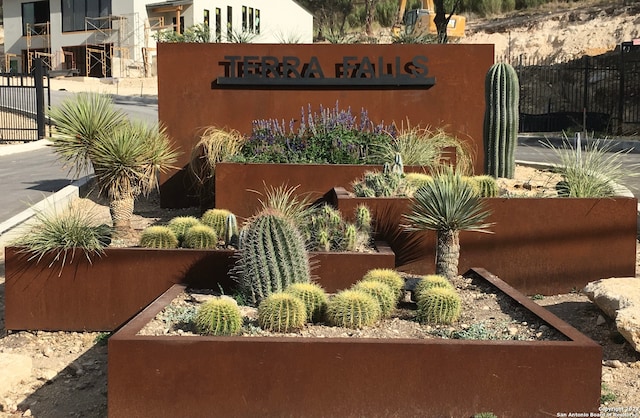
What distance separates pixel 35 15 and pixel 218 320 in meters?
53.5

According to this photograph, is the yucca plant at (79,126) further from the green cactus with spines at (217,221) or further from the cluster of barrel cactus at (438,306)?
the cluster of barrel cactus at (438,306)

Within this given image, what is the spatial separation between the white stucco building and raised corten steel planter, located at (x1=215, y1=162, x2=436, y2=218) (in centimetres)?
3556

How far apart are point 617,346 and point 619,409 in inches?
52.2

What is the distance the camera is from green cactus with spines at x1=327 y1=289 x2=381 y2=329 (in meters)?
5.44

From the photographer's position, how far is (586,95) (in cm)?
2798

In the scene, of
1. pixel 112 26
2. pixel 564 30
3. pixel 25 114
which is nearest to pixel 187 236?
pixel 25 114

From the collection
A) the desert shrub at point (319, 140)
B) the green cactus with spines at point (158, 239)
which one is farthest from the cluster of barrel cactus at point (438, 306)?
the desert shrub at point (319, 140)

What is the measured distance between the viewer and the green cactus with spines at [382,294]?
227 inches

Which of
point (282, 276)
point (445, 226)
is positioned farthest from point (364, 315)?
point (445, 226)

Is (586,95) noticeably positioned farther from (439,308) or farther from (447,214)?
(439,308)

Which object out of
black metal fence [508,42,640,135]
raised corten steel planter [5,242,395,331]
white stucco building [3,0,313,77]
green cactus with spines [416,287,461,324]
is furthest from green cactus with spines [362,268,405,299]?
A: white stucco building [3,0,313,77]

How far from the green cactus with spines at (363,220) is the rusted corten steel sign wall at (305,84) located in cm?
426

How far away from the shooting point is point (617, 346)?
621 centimetres

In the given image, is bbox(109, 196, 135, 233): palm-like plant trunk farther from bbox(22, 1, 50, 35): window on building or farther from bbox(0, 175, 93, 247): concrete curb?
bbox(22, 1, 50, 35): window on building
